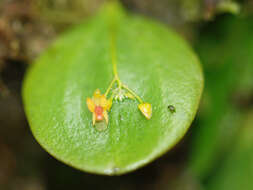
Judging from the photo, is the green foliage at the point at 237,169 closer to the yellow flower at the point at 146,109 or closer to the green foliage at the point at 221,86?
the green foliage at the point at 221,86

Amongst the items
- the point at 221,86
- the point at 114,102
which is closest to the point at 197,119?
the point at 221,86

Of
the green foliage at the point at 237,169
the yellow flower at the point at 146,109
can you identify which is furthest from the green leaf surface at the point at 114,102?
the green foliage at the point at 237,169

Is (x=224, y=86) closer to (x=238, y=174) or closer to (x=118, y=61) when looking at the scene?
(x=238, y=174)

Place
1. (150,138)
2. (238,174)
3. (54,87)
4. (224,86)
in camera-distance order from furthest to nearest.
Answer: (224,86) < (238,174) < (54,87) < (150,138)

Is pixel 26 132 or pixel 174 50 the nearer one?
pixel 174 50

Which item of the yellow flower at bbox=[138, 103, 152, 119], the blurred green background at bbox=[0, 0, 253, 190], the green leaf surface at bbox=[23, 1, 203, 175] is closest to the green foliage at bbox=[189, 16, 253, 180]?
the blurred green background at bbox=[0, 0, 253, 190]

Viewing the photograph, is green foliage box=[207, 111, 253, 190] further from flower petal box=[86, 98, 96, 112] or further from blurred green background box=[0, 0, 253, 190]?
flower petal box=[86, 98, 96, 112]

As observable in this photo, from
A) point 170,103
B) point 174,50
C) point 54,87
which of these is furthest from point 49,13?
point 170,103

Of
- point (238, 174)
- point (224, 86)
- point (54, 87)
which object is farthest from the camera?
point (224, 86)
